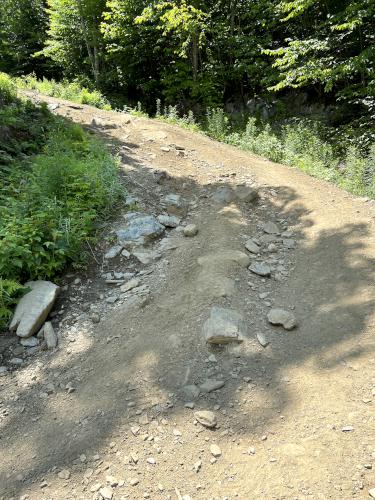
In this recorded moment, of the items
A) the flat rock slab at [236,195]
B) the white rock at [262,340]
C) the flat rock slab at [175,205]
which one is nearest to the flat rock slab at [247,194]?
the flat rock slab at [236,195]

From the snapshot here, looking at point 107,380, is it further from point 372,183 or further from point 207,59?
point 207,59

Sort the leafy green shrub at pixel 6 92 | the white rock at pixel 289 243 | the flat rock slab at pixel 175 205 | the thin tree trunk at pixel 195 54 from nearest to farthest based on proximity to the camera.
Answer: the white rock at pixel 289 243, the flat rock slab at pixel 175 205, the leafy green shrub at pixel 6 92, the thin tree trunk at pixel 195 54

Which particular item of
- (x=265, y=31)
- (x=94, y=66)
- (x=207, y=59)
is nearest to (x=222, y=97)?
(x=207, y=59)

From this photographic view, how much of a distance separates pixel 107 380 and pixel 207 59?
1523 cm

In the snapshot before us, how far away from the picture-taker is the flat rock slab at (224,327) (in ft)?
12.3

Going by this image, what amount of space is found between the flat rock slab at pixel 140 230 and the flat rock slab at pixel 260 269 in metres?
1.61

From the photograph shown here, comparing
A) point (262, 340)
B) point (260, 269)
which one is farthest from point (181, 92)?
point (262, 340)

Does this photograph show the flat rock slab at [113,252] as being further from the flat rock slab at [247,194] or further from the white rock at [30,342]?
the flat rock slab at [247,194]

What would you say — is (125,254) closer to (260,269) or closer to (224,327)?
(260,269)

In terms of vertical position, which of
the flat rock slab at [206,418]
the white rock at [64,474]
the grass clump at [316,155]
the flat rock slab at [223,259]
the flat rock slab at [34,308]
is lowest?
the white rock at [64,474]

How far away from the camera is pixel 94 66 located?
1839cm

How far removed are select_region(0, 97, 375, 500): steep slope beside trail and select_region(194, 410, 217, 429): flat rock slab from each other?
0.04 meters

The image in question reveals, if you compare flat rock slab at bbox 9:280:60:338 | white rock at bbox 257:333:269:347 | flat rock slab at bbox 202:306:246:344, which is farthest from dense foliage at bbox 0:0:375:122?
flat rock slab at bbox 9:280:60:338

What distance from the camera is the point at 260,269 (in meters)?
4.88
